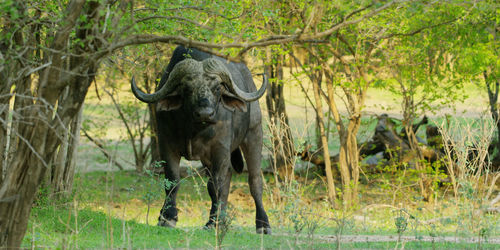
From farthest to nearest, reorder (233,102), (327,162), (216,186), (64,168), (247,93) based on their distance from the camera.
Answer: (327,162), (64,168), (247,93), (233,102), (216,186)

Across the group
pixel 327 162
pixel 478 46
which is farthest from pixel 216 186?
pixel 478 46

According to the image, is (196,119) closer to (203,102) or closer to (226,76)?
(203,102)

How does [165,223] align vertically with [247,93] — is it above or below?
below

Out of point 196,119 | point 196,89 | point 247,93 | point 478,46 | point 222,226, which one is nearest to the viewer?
point 222,226

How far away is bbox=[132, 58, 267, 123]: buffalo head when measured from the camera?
8703mm

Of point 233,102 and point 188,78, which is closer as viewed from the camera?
point 188,78

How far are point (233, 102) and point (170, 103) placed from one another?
0.85m

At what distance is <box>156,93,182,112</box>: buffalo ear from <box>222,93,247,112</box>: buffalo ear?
61cm

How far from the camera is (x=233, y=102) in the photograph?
9.37m

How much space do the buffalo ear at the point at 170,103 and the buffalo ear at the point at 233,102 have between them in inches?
23.9

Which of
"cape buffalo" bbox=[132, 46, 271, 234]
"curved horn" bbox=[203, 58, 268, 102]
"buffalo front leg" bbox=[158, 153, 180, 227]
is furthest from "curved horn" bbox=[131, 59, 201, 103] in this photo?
"buffalo front leg" bbox=[158, 153, 180, 227]

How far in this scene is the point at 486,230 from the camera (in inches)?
266

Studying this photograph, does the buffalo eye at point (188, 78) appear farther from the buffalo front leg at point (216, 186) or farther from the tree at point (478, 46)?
the tree at point (478, 46)

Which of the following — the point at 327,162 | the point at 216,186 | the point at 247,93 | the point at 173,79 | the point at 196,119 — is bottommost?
the point at 327,162
